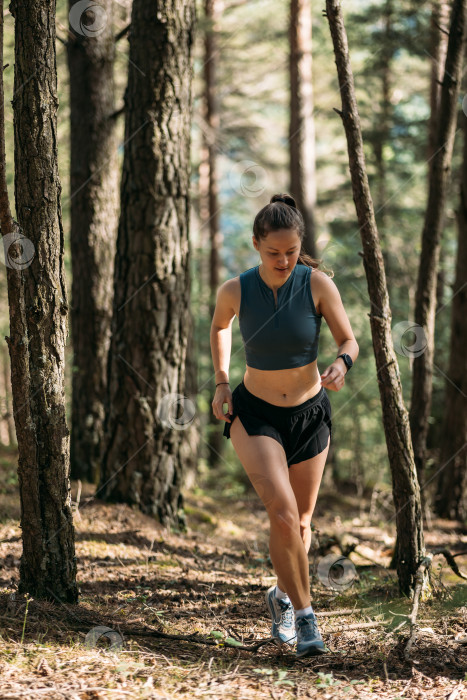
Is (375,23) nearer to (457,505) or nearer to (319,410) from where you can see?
(457,505)

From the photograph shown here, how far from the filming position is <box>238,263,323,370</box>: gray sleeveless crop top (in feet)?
11.6

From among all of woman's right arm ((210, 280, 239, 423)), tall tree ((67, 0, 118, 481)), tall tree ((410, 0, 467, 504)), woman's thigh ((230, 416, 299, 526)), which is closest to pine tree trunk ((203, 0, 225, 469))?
tall tree ((67, 0, 118, 481))

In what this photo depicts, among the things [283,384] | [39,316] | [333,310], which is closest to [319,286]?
[333,310]

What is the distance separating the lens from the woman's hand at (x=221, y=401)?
3459 millimetres

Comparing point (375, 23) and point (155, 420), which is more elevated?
point (375, 23)

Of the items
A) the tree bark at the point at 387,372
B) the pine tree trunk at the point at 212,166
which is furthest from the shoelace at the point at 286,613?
the pine tree trunk at the point at 212,166

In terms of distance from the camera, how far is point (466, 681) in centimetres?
317

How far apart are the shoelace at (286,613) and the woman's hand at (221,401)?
1.05 m

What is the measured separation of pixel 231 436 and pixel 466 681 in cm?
165

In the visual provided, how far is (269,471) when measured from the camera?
3330mm

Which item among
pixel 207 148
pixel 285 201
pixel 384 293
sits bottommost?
pixel 384 293

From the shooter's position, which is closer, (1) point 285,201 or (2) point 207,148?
(1) point 285,201

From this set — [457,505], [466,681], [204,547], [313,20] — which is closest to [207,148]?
[313,20]

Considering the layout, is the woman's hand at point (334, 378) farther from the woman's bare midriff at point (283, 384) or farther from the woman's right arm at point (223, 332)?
the woman's right arm at point (223, 332)
